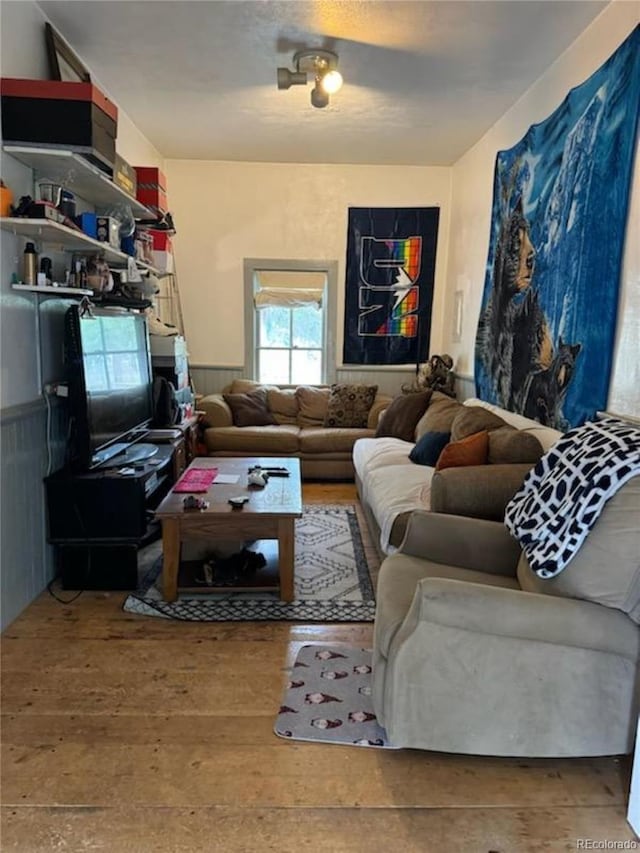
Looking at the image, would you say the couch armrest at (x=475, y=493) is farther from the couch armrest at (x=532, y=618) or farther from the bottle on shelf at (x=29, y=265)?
the bottle on shelf at (x=29, y=265)

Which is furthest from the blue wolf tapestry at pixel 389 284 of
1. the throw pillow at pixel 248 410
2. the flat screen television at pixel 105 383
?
the flat screen television at pixel 105 383

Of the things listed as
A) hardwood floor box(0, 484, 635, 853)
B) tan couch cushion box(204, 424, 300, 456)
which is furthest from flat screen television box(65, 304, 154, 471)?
tan couch cushion box(204, 424, 300, 456)

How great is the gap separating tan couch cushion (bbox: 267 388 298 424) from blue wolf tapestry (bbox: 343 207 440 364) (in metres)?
0.73

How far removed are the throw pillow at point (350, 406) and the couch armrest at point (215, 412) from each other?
35.2 inches

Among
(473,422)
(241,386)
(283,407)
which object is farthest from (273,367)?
(473,422)

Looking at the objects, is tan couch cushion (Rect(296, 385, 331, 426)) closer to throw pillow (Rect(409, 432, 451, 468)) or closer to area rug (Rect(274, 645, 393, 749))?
throw pillow (Rect(409, 432, 451, 468))

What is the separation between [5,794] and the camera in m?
1.66

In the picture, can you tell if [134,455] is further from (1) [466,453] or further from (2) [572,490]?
(2) [572,490]

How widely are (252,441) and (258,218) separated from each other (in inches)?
86.6

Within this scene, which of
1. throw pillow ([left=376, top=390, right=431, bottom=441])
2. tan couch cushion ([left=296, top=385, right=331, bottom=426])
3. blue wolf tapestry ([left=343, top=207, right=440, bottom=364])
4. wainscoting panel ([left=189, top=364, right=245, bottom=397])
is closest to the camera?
throw pillow ([left=376, top=390, right=431, bottom=441])

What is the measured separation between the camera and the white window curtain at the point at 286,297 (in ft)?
18.8

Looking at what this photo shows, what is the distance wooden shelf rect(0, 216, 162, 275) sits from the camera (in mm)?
2416

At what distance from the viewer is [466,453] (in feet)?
10.0

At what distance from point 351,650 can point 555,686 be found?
0.92 m
